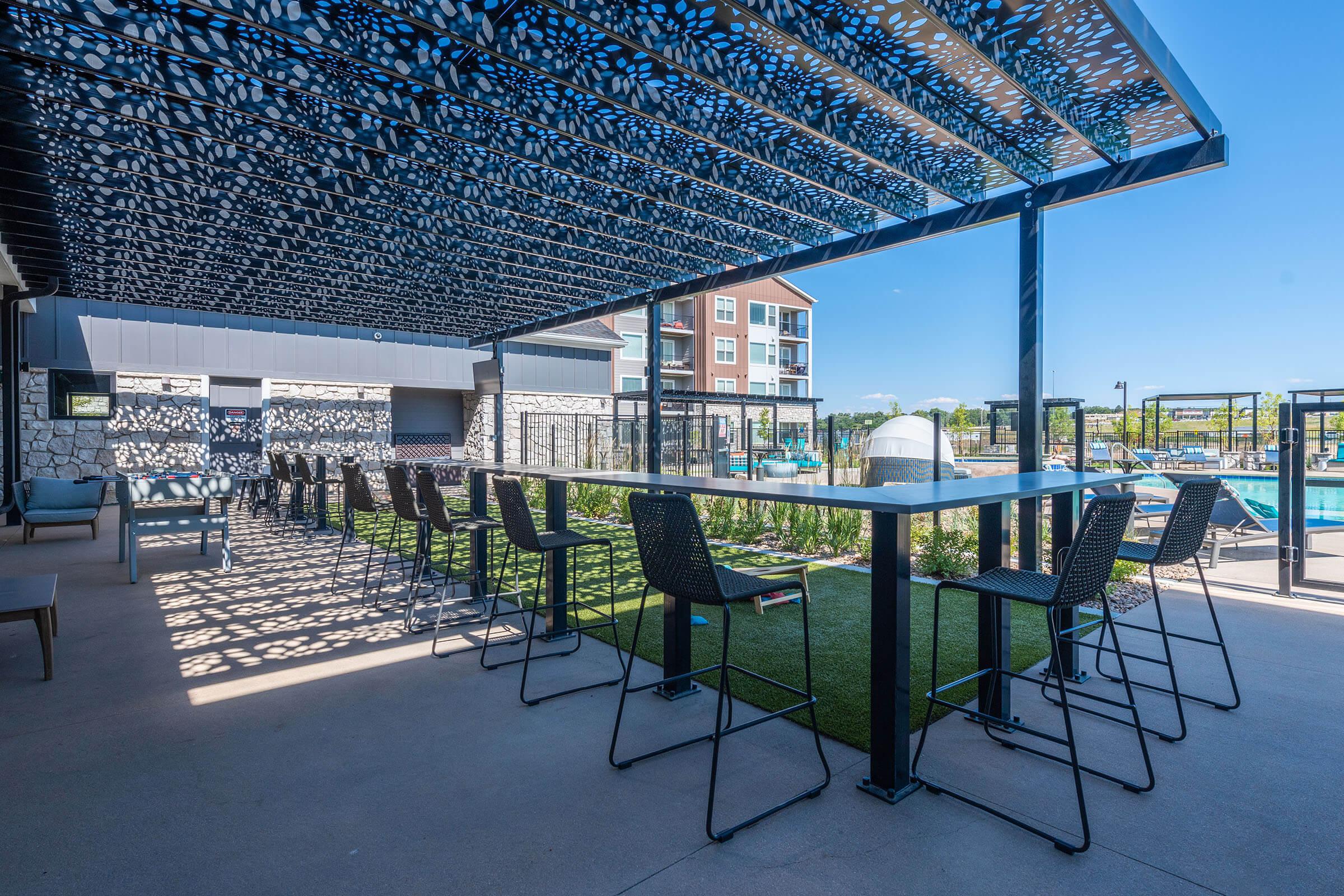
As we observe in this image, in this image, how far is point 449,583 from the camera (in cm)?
577

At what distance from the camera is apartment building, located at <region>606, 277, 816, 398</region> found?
34.0 metres

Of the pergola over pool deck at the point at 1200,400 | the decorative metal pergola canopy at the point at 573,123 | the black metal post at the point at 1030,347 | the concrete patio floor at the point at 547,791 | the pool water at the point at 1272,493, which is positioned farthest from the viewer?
the pergola over pool deck at the point at 1200,400

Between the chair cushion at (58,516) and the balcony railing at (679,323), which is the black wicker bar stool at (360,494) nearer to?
the chair cushion at (58,516)

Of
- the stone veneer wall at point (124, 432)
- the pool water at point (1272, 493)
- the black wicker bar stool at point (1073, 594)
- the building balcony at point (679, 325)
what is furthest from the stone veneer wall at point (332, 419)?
the building balcony at point (679, 325)

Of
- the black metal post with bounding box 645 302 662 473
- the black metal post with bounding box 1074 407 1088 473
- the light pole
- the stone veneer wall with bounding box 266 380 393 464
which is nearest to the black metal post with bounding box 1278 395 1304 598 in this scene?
the black metal post with bounding box 1074 407 1088 473

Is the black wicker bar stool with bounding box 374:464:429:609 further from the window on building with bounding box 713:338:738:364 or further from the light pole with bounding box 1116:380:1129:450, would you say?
the window on building with bounding box 713:338:738:364

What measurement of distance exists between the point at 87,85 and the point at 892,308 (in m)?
67.8

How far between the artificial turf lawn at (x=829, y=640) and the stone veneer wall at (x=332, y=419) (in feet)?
35.7

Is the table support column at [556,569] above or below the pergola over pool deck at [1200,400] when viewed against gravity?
below

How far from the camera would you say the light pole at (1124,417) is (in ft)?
66.9

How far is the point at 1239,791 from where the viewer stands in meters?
2.35

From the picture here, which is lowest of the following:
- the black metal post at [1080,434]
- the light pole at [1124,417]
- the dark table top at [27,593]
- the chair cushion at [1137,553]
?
the dark table top at [27,593]

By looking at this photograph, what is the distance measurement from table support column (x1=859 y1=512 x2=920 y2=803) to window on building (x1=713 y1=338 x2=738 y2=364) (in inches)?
1335

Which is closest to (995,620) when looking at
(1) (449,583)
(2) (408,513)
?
(2) (408,513)
